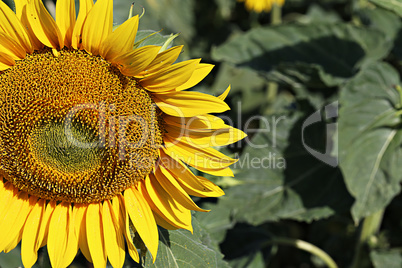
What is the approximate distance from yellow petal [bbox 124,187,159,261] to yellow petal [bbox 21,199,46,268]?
26 cm

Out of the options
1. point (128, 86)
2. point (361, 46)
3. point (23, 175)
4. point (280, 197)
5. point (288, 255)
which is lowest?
point (288, 255)

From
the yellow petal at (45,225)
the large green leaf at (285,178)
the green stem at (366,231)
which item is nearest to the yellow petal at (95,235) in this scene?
the yellow petal at (45,225)

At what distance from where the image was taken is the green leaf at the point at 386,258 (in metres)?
2.09

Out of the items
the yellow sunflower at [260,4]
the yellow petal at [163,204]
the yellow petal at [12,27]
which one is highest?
the yellow petal at [12,27]

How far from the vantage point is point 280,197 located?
2104 mm

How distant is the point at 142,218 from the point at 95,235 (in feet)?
0.48

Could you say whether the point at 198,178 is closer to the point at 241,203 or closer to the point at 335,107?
the point at 241,203

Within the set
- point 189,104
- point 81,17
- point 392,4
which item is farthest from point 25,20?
point 392,4

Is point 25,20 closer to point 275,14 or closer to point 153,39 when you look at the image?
point 153,39

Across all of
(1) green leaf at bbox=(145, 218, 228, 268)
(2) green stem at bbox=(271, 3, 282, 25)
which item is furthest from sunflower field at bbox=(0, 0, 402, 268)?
(2) green stem at bbox=(271, 3, 282, 25)

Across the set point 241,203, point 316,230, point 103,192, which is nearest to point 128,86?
point 103,192

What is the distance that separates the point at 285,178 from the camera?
7.11 ft

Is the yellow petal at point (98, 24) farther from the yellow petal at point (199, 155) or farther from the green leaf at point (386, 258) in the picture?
the green leaf at point (386, 258)

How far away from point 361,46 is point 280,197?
0.82 metres
